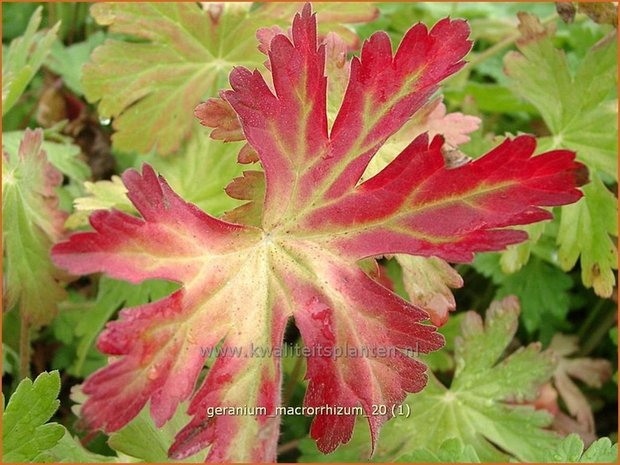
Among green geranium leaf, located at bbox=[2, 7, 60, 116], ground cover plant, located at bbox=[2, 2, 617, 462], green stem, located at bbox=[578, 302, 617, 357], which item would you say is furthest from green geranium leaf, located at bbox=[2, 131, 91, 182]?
green stem, located at bbox=[578, 302, 617, 357]

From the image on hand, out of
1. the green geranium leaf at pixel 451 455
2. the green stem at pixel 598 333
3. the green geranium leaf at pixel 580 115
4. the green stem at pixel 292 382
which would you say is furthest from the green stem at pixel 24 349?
the green stem at pixel 598 333

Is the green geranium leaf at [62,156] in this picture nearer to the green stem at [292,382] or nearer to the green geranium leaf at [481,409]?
the green stem at [292,382]

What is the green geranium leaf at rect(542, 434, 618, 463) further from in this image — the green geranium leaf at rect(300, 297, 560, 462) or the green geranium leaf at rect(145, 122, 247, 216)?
the green geranium leaf at rect(145, 122, 247, 216)

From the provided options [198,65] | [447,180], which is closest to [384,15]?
[198,65]

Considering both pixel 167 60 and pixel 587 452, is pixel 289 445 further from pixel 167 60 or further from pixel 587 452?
pixel 167 60

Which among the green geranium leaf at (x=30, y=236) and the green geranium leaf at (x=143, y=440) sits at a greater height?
the green geranium leaf at (x=30, y=236)

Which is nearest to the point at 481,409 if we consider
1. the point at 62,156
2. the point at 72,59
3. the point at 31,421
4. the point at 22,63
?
the point at 31,421

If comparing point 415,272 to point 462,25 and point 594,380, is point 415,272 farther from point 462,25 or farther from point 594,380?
point 594,380

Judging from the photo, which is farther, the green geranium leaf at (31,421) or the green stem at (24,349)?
the green stem at (24,349)
